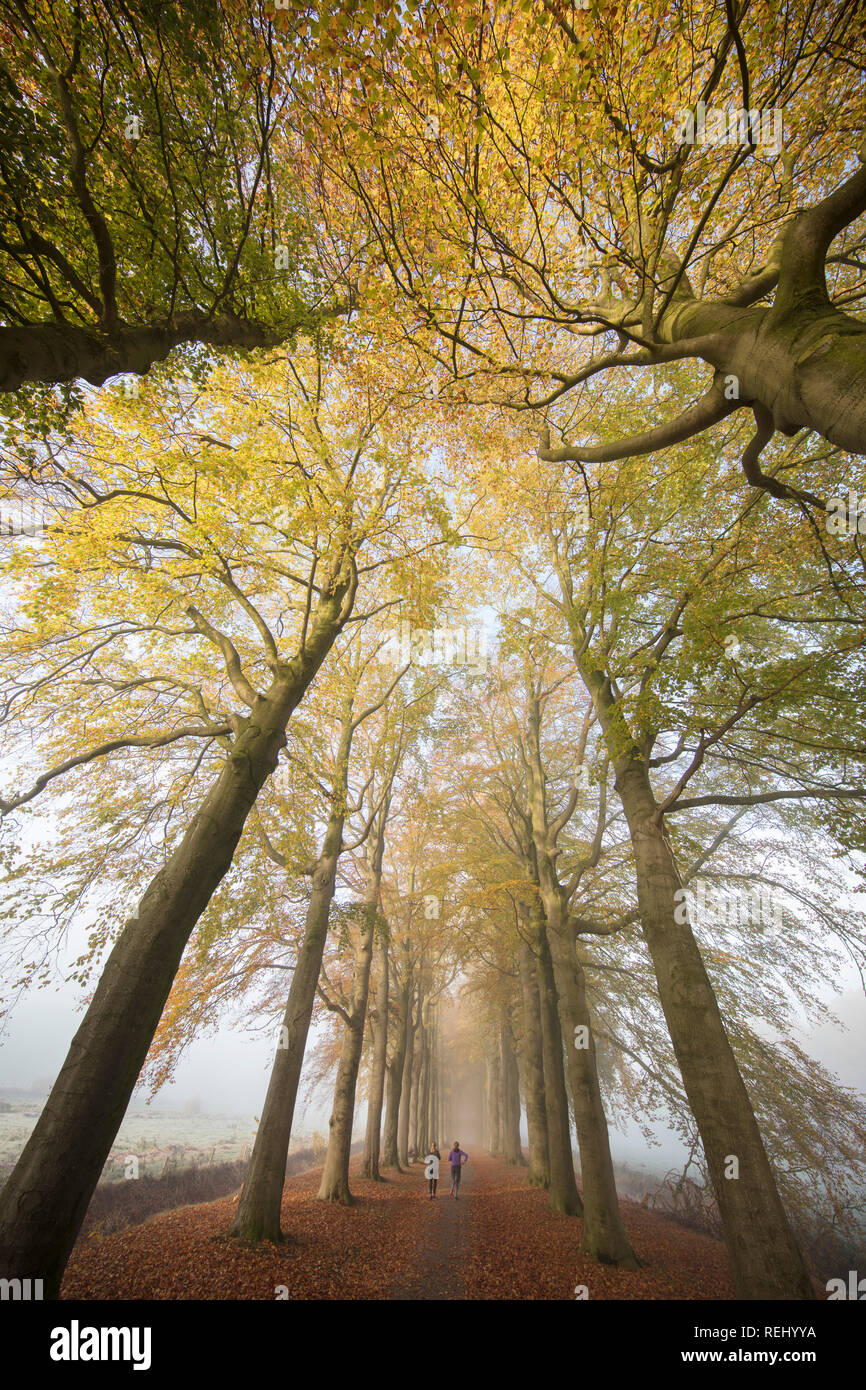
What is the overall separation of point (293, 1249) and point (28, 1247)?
5694 millimetres

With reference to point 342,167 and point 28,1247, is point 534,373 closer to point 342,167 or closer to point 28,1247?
point 342,167

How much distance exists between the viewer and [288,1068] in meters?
7.84

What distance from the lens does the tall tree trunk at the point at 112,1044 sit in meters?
3.18

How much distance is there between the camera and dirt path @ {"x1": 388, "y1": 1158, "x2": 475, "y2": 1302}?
606cm

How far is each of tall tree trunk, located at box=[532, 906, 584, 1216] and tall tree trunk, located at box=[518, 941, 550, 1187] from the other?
1.21m

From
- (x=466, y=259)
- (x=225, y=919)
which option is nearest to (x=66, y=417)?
(x=466, y=259)

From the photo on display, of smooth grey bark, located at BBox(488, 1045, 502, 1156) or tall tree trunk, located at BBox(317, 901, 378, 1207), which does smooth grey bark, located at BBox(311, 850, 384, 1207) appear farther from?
smooth grey bark, located at BBox(488, 1045, 502, 1156)

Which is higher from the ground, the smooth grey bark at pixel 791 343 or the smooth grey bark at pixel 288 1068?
the smooth grey bark at pixel 791 343

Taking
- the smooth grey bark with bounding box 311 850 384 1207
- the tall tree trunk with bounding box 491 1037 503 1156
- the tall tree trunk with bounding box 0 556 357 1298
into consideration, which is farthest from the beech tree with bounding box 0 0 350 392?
the tall tree trunk with bounding box 491 1037 503 1156

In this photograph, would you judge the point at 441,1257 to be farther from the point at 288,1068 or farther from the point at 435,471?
the point at 435,471

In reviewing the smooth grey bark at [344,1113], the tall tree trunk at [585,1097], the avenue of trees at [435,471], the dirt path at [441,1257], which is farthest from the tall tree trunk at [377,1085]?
the tall tree trunk at [585,1097]

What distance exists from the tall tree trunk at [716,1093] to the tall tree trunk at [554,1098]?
18.8ft

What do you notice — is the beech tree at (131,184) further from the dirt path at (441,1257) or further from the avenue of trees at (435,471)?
the dirt path at (441,1257)
